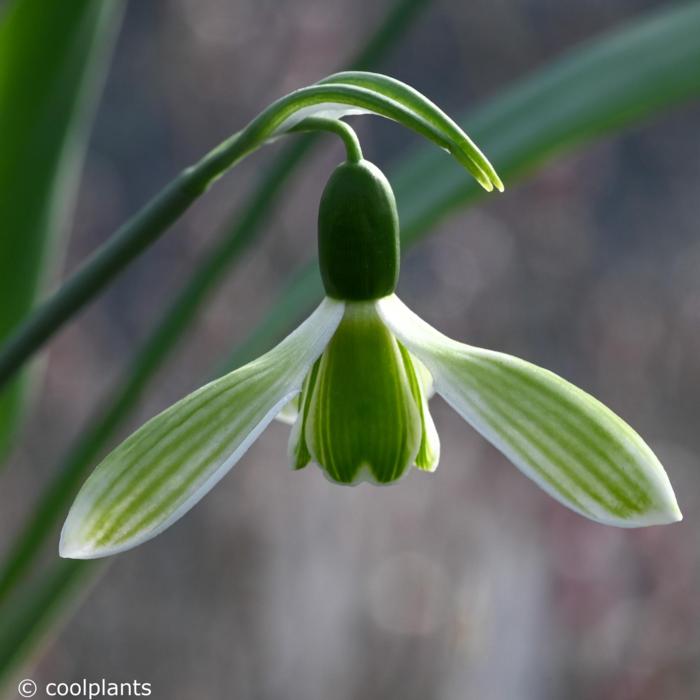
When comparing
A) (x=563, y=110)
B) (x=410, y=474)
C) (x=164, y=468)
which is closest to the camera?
(x=164, y=468)

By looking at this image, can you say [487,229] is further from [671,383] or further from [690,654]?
[690,654]

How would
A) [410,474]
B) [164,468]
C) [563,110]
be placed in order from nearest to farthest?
[164,468] < [563,110] < [410,474]

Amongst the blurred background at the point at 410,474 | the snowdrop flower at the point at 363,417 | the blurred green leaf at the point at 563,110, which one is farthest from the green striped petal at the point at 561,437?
the blurred background at the point at 410,474

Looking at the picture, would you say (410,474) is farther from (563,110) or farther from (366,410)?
(366,410)

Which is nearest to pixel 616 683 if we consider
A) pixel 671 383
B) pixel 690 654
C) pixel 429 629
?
pixel 690 654

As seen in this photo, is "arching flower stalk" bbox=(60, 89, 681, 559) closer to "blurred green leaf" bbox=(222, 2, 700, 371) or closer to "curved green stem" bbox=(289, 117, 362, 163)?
"curved green stem" bbox=(289, 117, 362, 163)

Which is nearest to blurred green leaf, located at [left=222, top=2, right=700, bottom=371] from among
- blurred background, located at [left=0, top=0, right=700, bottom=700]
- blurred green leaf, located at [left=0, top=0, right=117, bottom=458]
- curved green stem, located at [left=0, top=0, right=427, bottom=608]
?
curved green stem, located at [left=0, top=0, right=427, bottom=608]

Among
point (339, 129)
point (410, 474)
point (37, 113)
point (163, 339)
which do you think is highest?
point (410, 474)

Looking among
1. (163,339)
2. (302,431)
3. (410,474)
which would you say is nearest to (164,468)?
(302,431)

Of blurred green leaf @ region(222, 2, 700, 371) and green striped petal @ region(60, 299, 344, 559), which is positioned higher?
blurred green leaf @ region(222, 2, 700, 371)
